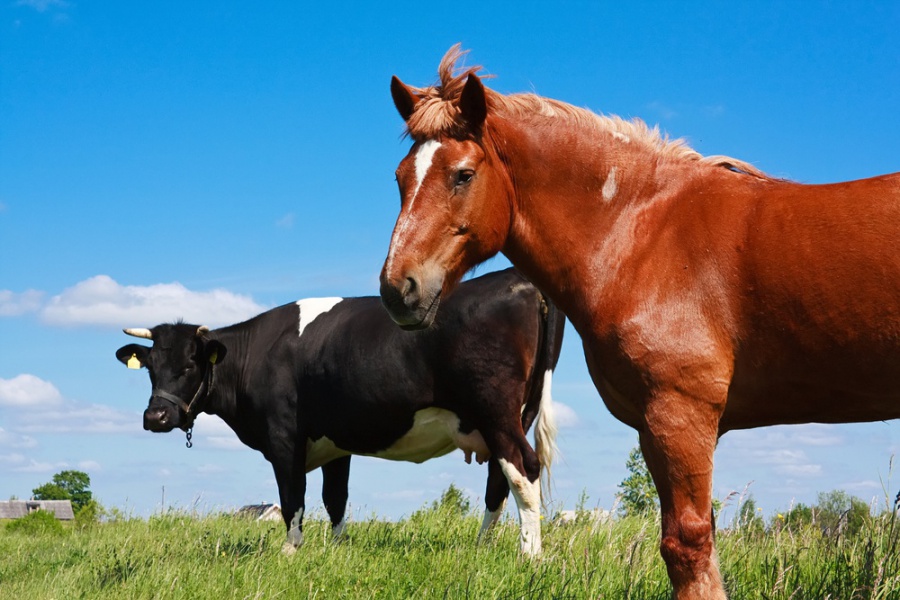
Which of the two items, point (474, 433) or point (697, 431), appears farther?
point (474, 433)

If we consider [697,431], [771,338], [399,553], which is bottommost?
[399,553]

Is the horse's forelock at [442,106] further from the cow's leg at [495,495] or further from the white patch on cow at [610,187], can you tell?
the cow's leg at [495,495]

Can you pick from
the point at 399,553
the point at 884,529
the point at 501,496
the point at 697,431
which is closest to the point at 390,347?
the point at 501,496

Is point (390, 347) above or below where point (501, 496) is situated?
above

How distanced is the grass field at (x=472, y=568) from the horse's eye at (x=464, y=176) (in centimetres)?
236

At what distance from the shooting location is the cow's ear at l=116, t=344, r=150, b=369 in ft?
37.2

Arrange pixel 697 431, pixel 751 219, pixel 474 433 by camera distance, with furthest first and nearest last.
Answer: pixel 474 433, pixel 751 219, pixel 697 431

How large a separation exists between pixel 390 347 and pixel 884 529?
15.9 feet

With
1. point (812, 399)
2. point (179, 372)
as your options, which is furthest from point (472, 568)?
point (179, 372)

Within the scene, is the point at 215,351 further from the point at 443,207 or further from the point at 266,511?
the point at 443,207

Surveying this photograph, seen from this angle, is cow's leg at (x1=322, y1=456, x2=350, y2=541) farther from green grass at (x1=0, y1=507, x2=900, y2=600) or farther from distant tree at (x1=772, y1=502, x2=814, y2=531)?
distant tree at (x1=772, y1=502, x2=814, y2=531)

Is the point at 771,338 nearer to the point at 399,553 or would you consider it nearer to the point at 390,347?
the point at 399,553

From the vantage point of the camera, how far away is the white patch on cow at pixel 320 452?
984 cm

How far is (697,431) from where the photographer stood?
3.85 metres
